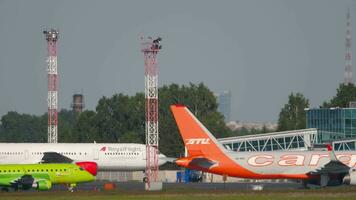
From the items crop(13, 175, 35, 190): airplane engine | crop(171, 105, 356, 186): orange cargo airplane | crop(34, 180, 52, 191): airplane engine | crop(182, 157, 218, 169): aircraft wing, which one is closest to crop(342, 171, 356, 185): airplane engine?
crop(171, 105, 356, 186): orange cargo airplane

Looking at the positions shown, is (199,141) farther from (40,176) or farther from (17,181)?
(17,181)

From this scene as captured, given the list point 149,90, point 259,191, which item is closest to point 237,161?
point 259,191

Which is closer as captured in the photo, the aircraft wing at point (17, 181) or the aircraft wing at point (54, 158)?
the aircraft wing at point (17, 181)

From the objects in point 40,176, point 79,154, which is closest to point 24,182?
point 40,176

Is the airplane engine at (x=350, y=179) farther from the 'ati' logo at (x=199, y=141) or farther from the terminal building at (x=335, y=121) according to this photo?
the terminal building at (x=335, y=121)

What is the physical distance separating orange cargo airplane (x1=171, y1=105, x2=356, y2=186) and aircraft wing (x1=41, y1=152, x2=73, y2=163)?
28521 mm

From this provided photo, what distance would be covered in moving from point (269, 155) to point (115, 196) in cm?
1859

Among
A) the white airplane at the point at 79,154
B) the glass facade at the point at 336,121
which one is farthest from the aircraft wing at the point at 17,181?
the glass facade at the point at 336,121

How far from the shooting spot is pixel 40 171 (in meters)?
98.3

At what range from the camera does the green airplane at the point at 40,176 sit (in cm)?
9638

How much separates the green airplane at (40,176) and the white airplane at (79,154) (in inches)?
785

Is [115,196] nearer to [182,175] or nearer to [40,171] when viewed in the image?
[40,171]

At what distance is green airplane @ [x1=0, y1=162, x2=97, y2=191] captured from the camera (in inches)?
3794

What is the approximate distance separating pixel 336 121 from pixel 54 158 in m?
55.7
